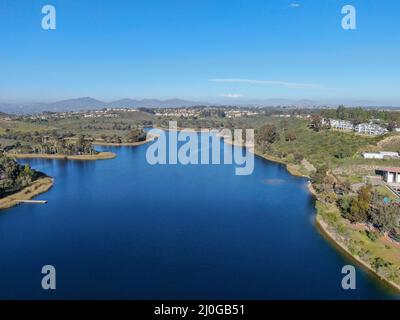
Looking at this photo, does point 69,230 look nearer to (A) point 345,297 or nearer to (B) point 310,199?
(A) point 345,297

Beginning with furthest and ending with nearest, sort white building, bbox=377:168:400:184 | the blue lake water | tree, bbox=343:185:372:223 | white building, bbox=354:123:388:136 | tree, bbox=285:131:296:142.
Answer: tree, bbox=285:131:296:142
white building, bbox=354:123:388:136
white building, bbox=377:168:400:184
tree, bbox=343:185:372:223
the blue lake water

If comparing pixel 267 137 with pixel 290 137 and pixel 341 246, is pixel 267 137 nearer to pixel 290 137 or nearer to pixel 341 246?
pixel 290 137

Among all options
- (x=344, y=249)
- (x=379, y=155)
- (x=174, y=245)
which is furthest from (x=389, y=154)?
(x=174, y=245)

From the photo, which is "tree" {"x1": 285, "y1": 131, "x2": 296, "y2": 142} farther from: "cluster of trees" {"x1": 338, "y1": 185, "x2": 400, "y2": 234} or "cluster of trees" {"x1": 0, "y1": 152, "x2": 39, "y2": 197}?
"cluster of trees" {"x1": 0, "y1": 152, "x2": 39, "y2": 197}

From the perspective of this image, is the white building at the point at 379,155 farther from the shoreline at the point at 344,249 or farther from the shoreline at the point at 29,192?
the shoreline at the point at 29,192

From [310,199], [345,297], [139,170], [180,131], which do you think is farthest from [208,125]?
[345,297]

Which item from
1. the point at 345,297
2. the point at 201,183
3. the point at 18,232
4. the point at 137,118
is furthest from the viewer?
the point at 137,118

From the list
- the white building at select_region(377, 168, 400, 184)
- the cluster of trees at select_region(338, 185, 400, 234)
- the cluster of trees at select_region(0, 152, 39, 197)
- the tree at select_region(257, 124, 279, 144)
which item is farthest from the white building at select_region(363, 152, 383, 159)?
the cluster of trees at select_region(0, 152, 39, 197)
